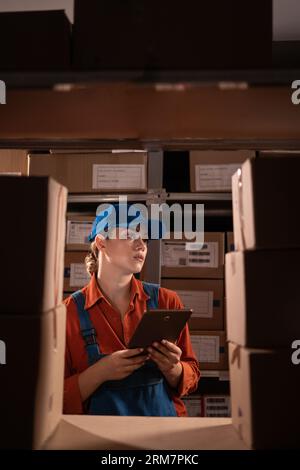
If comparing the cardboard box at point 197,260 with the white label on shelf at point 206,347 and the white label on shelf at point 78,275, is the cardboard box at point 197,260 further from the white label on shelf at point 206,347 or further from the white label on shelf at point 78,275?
the white label on shelf at point 78,275

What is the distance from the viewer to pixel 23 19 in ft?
2.84

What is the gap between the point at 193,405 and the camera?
247 cm

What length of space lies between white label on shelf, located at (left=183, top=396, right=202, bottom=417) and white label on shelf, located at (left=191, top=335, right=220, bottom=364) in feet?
0.74

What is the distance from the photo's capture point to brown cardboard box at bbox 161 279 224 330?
2453mm

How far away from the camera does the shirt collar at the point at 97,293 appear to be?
1723mm

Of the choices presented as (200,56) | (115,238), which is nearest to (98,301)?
(115,238)

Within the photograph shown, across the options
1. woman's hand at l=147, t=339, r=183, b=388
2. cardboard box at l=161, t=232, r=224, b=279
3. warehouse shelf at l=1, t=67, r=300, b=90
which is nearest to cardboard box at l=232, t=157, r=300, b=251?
warehouse shelf at l=1, t=67, r=300, b=90

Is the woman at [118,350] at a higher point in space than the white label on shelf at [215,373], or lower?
higher

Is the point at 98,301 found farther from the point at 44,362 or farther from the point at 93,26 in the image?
the point at 93,26

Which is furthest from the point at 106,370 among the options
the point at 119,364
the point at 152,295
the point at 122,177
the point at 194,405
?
the point at 122,177

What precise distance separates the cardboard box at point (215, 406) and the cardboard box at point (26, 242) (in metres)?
1.90

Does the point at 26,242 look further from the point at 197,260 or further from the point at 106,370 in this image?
the point at 197,260

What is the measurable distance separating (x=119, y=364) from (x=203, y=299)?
1.04 m

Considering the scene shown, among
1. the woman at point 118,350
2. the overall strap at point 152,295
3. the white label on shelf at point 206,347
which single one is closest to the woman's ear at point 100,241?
the woman at point 118,350
